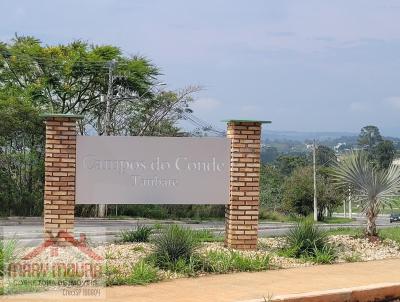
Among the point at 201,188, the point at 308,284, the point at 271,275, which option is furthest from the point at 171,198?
the point at 308,284

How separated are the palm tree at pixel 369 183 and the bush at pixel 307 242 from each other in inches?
67.7

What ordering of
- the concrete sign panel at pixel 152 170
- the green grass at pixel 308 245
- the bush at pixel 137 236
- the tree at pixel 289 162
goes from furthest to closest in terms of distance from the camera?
the tree at pixel 289 162, the bush at pixel 137 236, the concrete sign panel at pixel 152 170, the green grass at pixel 308 245

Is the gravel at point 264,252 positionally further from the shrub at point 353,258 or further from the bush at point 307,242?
the bush at point 307,242

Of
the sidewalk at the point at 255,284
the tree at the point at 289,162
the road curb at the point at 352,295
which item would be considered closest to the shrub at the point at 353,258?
the sidewalk at the point at 255,284

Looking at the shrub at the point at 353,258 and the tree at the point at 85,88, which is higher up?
the tree at the point at 85,88

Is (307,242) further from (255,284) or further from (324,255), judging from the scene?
(255,284)

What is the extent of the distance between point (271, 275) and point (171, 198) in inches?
114

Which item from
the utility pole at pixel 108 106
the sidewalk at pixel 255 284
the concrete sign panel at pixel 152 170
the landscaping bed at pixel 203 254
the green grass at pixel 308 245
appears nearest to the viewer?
the sidewalk at pixel 255 284

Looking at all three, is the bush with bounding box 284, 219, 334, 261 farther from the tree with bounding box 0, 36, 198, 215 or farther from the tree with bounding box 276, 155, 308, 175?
the tree with bounding box 276, 155, 308, 175

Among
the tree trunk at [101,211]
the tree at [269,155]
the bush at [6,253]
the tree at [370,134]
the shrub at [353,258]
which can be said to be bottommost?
the shrub at [353,258]

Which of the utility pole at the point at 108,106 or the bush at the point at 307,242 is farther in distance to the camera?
the utility pole at the point at 108,106

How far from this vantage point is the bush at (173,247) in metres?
10.6

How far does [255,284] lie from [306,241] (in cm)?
282

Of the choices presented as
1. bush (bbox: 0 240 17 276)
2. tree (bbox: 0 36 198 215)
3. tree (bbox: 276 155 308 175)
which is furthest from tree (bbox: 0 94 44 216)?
tree (bbox: 276 155 308 175)
